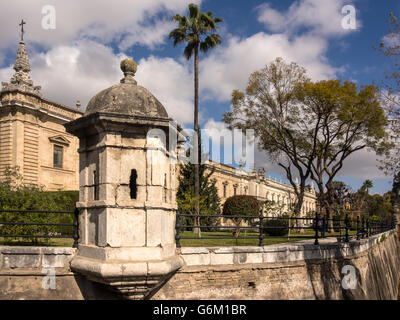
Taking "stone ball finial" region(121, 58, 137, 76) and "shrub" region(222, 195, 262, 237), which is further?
"shrub" region(222, 195, 262, 237)

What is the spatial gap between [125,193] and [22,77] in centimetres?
2314

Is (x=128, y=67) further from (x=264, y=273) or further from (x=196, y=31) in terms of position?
(x=196, y=31)

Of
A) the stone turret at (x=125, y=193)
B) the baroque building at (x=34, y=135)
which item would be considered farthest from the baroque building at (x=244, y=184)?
the stone turret at (x=125, y=193)

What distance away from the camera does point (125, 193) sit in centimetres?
591

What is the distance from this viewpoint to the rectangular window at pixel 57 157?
27203mm

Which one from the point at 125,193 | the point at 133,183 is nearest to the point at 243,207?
the point at 133,183

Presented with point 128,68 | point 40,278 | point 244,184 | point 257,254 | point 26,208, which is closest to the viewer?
point 40,278

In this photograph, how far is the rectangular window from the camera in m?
27.2

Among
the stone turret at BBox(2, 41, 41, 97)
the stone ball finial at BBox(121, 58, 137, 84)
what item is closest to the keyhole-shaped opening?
the stone ball finial at BBox(121, 58, 137, 84)

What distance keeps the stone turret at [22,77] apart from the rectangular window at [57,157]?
A: 14.2 feet

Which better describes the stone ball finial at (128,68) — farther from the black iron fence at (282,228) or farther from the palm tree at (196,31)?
the palm tree at (196,31)

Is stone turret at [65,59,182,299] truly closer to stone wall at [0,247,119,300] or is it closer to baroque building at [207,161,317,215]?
stone wall at [0,247,119,300]

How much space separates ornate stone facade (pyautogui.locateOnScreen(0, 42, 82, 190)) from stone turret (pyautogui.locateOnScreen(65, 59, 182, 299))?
65.7 ft
